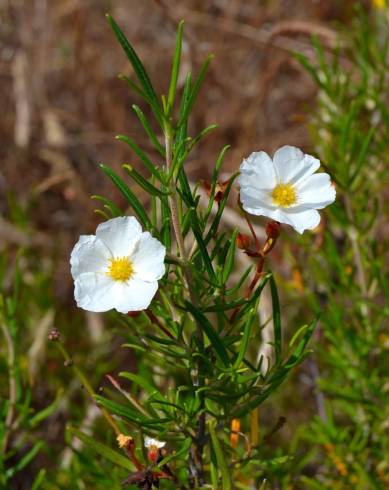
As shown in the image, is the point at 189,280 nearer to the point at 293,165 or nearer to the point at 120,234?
the point at 120,234

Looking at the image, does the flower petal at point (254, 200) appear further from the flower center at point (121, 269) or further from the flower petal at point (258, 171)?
the flower center at point (121, 269)

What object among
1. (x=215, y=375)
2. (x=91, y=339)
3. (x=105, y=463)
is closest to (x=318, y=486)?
(x=105, y=463)

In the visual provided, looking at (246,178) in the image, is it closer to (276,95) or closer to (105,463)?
(105,463)

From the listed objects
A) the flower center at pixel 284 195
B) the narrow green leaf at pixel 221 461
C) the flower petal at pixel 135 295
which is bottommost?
the narrow green leaf at pixel 221 461

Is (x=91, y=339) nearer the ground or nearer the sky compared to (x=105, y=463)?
nearer the ground

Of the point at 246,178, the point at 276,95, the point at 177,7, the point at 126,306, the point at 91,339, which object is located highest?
the point at 246,178

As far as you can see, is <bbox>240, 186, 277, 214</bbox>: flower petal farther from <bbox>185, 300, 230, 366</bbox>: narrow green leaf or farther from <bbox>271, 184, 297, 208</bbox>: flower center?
<bbox>185, 300, 230, 366</bbox>: narrow green leaf

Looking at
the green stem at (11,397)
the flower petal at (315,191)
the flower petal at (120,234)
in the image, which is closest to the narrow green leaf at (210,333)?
the flower petal at (120,234)

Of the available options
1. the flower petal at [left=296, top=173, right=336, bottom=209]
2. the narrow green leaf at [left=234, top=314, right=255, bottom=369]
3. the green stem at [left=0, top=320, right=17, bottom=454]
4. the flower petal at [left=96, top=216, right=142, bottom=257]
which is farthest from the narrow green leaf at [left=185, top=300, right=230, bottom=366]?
the green stem at [left=0, top=320, right=17, bottom=454]

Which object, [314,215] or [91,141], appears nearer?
[314,215]

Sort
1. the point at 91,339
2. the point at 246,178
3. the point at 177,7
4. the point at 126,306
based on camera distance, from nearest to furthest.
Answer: the point at 126,306 < the point at 246,178 < the point at 91,339 < the point at 177,7
